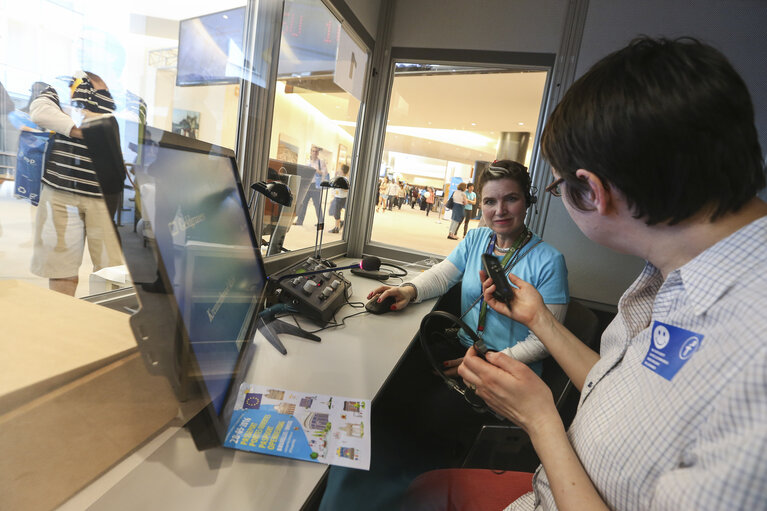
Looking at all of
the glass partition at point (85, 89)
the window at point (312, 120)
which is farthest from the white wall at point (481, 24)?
the glass partition at point (85, 89)

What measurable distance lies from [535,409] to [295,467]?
0.46 meters

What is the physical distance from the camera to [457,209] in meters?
3.28

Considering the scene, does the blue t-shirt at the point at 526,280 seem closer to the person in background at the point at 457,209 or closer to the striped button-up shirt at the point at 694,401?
the striped button-up shirt at the point at 694,401

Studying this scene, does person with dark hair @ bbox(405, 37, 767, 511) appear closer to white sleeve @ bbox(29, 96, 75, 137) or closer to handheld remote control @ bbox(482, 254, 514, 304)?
handheld remote control @ bbox(482, 254, 514, 304)

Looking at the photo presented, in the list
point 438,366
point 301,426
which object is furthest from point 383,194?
point 301,426

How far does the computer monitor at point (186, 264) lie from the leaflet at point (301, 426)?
0.07 metres

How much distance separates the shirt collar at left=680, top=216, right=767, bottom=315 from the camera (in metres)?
0.50

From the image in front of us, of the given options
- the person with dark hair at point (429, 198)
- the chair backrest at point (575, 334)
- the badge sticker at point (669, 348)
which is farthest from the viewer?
the person with dark hair at point (429, 198)

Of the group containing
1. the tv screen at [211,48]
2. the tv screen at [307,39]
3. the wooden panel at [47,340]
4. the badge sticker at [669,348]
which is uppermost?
the tv screen at [307,39]

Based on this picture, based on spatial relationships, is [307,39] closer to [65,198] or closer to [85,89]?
[85,89]

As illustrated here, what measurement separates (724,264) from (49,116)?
5.07 feet

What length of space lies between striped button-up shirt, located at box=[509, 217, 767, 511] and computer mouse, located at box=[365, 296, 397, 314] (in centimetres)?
95

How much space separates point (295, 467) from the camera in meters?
0.64

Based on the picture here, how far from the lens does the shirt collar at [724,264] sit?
50 cm
